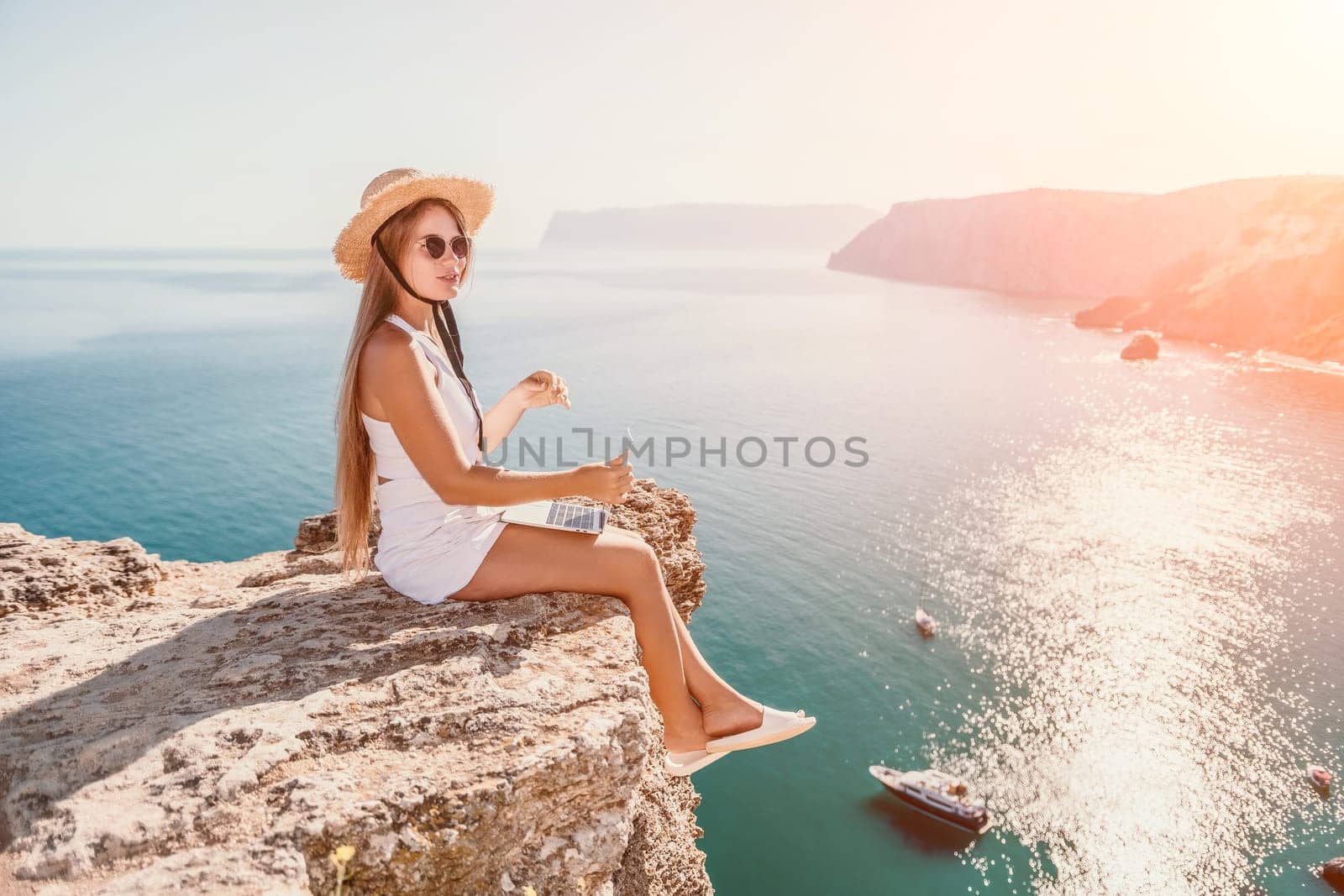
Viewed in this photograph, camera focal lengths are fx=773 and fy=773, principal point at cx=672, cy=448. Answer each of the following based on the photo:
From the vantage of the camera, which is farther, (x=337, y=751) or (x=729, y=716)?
(x=729, y=716)

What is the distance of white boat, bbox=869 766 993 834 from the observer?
22078 millimetres

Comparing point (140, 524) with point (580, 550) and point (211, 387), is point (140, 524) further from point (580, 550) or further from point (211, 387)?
point (580, 550)

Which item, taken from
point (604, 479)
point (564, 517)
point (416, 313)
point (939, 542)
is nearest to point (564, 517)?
point (564, 517)

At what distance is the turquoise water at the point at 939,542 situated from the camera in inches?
890

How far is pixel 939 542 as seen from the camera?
3703cm

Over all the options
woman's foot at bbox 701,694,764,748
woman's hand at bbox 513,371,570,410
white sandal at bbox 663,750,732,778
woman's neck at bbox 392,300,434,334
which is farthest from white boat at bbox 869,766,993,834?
woman's neck at bbox 392,300,434,334

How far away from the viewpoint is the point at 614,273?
552ft

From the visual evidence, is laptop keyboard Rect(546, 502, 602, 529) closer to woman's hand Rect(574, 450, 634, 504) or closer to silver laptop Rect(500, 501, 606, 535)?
silver laptop Rect(500, 501, 606, 535)

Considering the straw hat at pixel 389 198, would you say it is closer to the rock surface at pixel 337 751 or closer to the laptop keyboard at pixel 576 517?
the laptop keyboard at pixel 576 517

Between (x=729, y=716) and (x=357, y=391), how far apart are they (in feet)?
8.47

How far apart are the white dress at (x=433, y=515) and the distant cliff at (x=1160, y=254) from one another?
295 feet

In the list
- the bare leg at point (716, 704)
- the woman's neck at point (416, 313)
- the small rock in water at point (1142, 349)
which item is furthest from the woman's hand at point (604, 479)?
the small rock in water at point (1142, 349)

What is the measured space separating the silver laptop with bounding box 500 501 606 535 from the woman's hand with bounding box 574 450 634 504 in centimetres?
22

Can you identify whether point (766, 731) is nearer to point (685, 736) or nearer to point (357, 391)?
point (685, 736)
